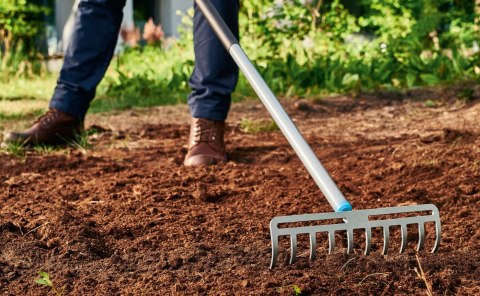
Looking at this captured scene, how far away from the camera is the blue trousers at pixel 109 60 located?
3.62 meters

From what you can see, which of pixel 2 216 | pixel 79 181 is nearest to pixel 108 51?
pixel 79 181

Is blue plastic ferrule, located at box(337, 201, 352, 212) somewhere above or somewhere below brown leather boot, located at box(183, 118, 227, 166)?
above

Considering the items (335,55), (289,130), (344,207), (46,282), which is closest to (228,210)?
(289,130)

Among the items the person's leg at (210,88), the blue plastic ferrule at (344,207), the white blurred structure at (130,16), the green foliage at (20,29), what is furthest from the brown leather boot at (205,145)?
the white blurred structure at (130,16)

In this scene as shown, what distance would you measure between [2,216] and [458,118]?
269 cm

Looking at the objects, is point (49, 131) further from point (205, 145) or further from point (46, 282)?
point (46, 282)

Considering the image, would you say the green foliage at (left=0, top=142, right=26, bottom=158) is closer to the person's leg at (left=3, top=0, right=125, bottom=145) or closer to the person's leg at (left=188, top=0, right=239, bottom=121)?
the person's leg at (left=3, top=0, right=125, bottom=145)

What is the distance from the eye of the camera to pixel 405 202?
286cm

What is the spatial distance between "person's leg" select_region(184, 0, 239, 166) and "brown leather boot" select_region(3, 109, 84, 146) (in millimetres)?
760

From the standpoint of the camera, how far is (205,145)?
3.63 m

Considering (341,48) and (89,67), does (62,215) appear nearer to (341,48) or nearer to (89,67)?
(89,67)

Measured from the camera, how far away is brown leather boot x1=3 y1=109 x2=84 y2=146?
13.4ft

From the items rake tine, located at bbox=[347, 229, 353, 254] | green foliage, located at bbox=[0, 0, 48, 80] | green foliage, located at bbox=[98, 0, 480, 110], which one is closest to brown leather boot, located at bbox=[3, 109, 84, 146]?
green foliage, located at bbox=[98, 0, 480, 110]

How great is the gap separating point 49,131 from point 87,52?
434 mm
